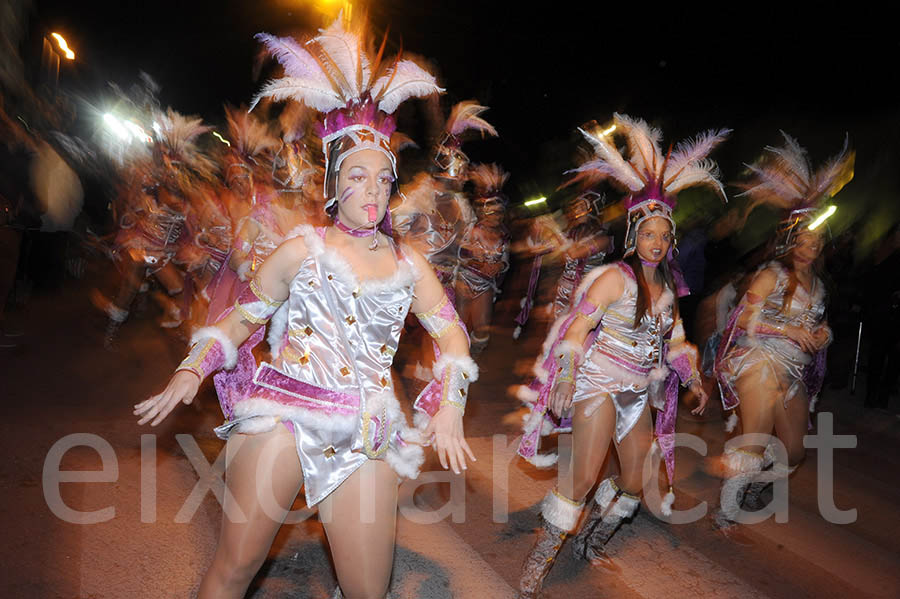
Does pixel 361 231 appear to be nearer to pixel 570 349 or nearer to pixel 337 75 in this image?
pixel 337 75

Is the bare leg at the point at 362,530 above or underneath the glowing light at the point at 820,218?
underneath

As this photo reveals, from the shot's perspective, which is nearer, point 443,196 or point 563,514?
point 563,514

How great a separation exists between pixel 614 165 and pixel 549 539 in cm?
237

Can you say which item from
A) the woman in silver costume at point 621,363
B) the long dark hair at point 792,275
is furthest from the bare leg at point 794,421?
the woman in silver costume at point 621,363

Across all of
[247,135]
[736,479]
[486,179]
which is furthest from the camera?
[486,179]

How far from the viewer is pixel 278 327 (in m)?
2.57

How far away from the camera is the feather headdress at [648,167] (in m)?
3.83

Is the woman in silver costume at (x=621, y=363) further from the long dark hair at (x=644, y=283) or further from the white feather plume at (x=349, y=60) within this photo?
the white feather plume at (x=349, y=60)

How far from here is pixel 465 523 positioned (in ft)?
14.4

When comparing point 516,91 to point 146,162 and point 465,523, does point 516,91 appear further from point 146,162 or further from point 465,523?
point 465,523

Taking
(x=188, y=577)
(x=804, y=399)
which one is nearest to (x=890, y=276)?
(x=804, y=399)

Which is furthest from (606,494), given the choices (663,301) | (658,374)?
(663,301)

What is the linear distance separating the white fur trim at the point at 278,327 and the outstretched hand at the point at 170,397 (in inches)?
13.9

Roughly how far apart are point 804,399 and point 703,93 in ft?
29.2
